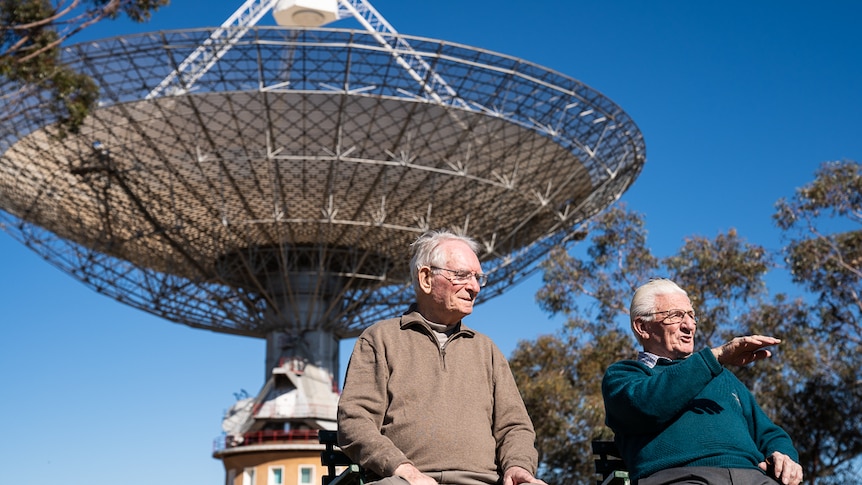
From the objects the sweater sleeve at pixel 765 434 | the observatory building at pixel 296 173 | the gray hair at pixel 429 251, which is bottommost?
the sweater sleeve at pixel 765 434

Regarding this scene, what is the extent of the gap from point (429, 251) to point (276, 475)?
31.3 m

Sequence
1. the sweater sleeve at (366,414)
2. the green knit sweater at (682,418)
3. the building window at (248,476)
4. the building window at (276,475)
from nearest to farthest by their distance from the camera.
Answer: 1. the sweater sleeve at (366,414)
2. the green knit sweater at (682,418)
3. the building window at (276,475)
4. the building window at (248,476)

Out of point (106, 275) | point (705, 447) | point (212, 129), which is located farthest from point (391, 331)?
point (106, 275)

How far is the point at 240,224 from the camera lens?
29375mm

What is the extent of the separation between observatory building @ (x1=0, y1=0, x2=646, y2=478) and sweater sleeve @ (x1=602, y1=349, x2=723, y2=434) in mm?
16042

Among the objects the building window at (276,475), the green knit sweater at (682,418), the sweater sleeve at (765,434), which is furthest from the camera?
the building window at (276,475)

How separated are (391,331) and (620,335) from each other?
22.7 m

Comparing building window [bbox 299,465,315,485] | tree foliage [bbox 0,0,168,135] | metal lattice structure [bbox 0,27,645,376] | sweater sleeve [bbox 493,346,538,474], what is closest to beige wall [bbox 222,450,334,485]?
building window [bbox 299,465,315,485]

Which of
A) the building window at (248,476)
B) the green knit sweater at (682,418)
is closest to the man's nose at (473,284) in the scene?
the green knit sweater at (682,418)

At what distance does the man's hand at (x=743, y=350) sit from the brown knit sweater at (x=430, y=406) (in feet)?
3.12

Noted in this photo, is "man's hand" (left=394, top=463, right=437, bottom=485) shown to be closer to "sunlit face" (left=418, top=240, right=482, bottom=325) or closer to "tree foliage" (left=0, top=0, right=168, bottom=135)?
"sunlit face" (left=418, top=240, right=482, bottom=325)

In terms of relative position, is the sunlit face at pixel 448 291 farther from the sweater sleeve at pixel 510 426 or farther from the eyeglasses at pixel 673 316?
the eyeglasses at pixel 673 316

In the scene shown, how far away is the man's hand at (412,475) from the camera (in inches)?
171

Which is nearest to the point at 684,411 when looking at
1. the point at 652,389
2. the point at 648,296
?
the point at 652,389
